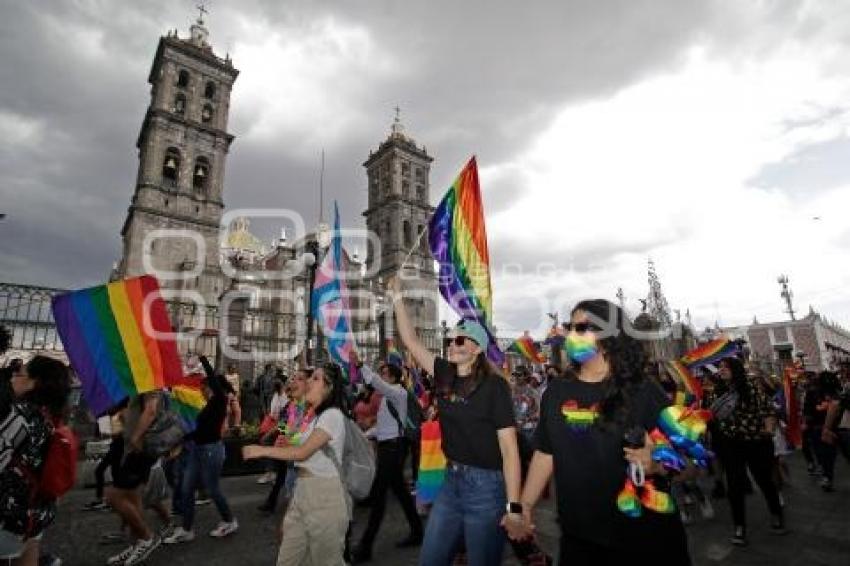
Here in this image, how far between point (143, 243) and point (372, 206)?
24403mm

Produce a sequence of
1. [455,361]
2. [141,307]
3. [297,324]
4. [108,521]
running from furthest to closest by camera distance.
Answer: [297,324], [108,521], [141,307], [455,361]

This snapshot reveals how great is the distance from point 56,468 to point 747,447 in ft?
22.9

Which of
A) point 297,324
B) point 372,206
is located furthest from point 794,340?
point 297,324

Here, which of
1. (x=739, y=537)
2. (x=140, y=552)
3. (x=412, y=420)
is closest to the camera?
(x=140, y=552)

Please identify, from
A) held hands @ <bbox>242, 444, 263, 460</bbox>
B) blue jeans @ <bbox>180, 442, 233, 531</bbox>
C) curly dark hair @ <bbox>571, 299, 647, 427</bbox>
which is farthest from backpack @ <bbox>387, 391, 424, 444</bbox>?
curly dark hair @ <bbox>571, 299, 647, 427</bbox>

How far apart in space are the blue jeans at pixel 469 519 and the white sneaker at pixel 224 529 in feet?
13.6

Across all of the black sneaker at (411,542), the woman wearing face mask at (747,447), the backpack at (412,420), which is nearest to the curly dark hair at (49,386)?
the backpack at (412,420)

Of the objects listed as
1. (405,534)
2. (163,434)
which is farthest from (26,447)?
(405,534)

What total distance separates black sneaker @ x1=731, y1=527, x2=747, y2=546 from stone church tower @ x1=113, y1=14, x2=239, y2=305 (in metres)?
29.1

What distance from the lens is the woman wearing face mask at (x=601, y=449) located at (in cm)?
222

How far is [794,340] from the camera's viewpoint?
81500 millimetres

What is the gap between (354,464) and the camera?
11.5 ft

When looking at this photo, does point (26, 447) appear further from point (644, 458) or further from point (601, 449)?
point (644, 458)

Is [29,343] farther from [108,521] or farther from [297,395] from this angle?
[297,395]
